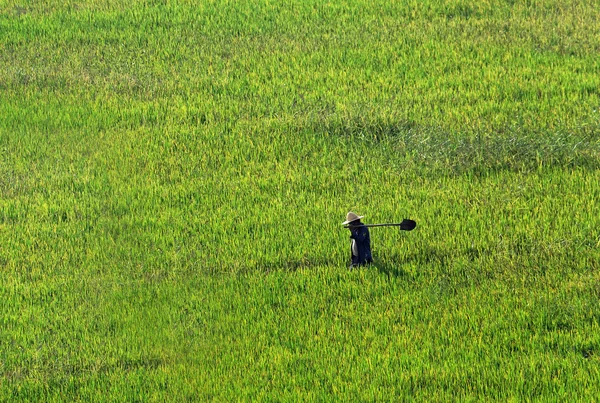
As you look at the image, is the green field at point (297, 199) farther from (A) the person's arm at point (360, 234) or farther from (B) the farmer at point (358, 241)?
(A) the person's arm at point (360, 234)

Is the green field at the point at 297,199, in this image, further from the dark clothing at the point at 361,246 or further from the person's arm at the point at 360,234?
the person's arm at the point at 360,234

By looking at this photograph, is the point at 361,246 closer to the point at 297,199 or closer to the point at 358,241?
the point at 358,241

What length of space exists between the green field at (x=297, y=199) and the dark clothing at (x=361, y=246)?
0.30 m

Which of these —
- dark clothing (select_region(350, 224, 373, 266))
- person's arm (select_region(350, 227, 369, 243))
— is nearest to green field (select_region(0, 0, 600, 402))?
dark clothing (select_region(350, 224, 373, 266))

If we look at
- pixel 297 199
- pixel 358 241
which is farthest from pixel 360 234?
pixel 297 199

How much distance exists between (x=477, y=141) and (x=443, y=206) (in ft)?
6.99

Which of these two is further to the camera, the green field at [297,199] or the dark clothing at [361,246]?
the dark clothing at [361,246]

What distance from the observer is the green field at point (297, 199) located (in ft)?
33.6

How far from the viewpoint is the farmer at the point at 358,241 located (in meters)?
11.9

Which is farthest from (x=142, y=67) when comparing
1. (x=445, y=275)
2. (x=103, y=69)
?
(x=445, y=275)

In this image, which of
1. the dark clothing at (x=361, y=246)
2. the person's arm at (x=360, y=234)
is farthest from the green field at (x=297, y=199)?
the person's arm at (x=360, y=234)

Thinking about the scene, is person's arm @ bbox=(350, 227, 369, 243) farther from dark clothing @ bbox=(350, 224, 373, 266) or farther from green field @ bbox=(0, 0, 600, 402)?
green field @ bbox=(0, 0, 600, 402)

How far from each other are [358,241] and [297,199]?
240cm

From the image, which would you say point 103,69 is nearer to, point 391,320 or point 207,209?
point 207,209
